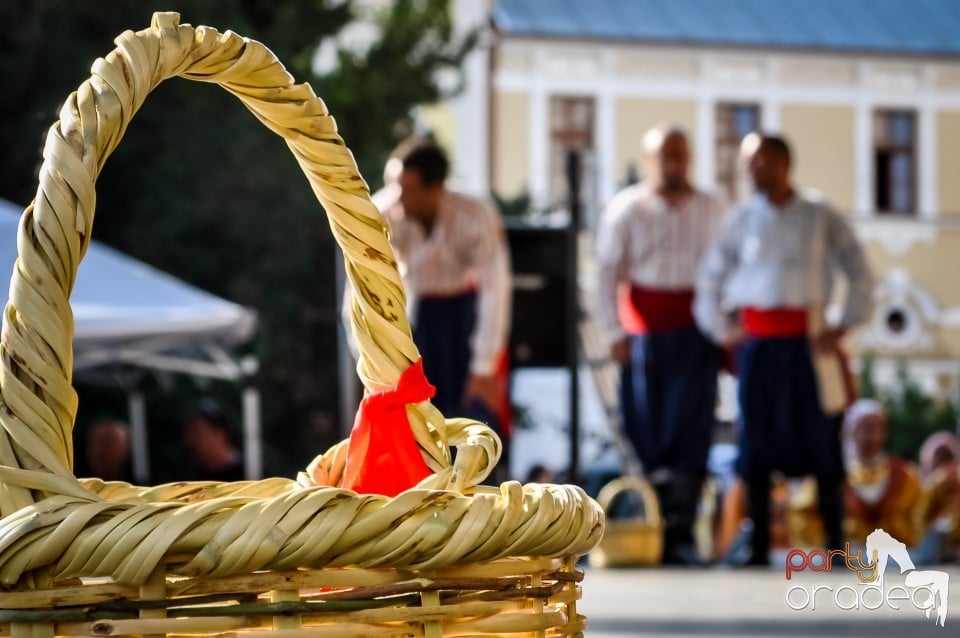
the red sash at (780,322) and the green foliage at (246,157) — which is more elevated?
the green foliage at (246,157)

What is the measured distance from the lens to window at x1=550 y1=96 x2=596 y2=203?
66.5ft

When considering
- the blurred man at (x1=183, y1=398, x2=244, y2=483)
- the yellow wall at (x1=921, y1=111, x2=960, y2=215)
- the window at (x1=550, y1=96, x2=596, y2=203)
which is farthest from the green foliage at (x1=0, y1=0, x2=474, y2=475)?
the yellow wall at (x1=921, y1=111, x2=960, y2=215)

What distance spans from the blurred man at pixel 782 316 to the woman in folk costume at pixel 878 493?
217mm

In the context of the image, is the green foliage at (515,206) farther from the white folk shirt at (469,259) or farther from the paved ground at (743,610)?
the paved ground at (743,610)

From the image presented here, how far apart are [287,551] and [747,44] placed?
20.4 m

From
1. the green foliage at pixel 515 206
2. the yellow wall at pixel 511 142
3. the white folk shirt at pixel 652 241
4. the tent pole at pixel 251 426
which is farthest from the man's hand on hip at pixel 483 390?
the yellow wall at pixel 511 142

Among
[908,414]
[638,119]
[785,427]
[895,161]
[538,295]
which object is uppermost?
[638,119]

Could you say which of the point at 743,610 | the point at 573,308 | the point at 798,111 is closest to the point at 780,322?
the point at 573,308

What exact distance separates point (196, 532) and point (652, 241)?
3516mm

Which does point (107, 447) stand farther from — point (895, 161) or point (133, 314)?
point (895, 161)

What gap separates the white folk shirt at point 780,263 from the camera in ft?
13.1

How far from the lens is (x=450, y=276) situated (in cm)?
418

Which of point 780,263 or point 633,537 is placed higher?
point 780,263

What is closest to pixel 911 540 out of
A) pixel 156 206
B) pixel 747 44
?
pixel 156 206
